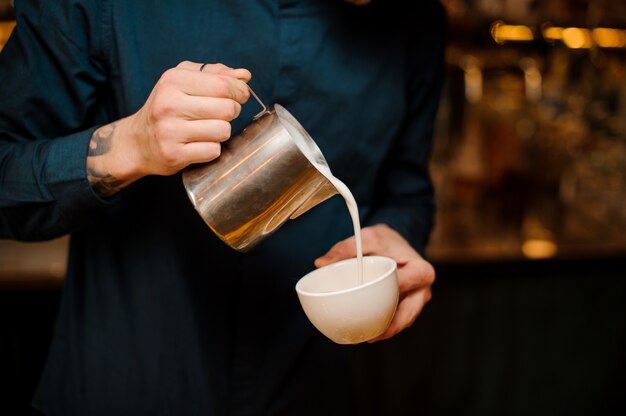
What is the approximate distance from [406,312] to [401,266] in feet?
0.24

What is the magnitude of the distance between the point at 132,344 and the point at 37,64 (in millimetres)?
442

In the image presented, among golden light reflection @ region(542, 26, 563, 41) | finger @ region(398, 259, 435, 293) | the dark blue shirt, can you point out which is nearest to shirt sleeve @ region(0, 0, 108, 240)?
the dark blue shirt

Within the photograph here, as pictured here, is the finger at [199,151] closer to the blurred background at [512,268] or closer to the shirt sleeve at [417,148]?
the shirt sleeve at [417,148]

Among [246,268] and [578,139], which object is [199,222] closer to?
[246,268]

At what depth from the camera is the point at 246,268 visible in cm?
101

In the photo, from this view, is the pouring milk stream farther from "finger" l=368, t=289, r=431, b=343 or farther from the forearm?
"finger" l=368, t=289, r=431, b=343

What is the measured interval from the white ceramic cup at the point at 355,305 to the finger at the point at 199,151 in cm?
20

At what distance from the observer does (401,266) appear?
3.14 ft

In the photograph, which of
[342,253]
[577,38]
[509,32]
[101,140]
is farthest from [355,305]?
[577,38]

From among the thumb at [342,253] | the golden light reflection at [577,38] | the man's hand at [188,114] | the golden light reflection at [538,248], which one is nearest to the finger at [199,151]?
the man's hand at [188,114]

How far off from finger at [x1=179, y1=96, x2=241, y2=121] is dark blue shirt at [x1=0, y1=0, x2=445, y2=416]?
0.20 m

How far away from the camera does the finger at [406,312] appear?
35.6 inches

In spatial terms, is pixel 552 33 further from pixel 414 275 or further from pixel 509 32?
pixel 414 275

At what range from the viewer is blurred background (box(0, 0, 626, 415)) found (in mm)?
1938
